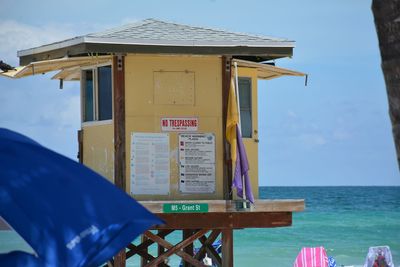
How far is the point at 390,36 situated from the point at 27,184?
272 cm

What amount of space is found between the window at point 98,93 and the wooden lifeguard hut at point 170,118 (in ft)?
0.05

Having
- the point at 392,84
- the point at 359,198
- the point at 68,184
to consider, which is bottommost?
the point at 359,198

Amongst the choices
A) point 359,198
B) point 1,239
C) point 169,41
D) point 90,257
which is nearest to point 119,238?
point 90,257

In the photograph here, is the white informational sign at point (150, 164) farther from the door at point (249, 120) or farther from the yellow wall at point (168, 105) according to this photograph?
the door at point (249, 120)

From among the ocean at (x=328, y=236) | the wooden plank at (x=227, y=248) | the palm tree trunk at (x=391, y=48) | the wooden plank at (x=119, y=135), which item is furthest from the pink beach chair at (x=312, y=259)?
the palm tree trunk at (x=391, y=48)

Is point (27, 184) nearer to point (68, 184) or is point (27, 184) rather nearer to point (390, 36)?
point (68, 184)

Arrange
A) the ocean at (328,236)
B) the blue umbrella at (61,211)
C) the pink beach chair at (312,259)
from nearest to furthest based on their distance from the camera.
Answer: the blue umbrella at (61,211) < the pink beach chair at (312,259) < the ocean at (328,236)

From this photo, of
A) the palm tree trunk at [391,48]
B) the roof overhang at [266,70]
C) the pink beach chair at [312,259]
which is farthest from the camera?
the pink beach chair at [312,259]

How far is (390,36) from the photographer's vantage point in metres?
6.68

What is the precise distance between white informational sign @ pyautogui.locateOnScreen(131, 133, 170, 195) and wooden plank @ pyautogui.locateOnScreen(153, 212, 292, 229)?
47 centimetres

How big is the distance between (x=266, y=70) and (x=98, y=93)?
2828mm

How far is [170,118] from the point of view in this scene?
16453 mm

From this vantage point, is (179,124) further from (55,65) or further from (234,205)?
(55,65)

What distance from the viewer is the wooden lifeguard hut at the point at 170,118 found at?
16.2m
